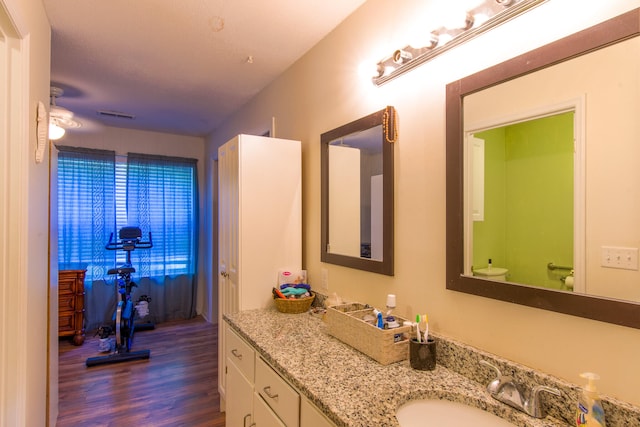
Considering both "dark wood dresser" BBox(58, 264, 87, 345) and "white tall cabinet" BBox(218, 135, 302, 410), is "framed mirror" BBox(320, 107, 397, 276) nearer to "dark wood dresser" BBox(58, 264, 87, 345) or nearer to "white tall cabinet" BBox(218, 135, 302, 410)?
"white tall cabinet" BBox(218, 135, 302, 410)

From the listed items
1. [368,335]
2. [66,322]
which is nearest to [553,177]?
[368,335]

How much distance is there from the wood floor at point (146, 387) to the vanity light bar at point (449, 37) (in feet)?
8.18

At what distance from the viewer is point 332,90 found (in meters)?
2.11

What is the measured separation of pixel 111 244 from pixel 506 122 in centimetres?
415

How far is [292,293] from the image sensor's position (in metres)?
2.12

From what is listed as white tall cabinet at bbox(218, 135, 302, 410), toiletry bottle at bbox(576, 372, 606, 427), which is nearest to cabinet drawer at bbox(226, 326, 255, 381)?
white tall cabinet at bbox(218, 135, 302, 410)

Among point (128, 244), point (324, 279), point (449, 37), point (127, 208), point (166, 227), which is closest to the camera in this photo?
point (449, 37)

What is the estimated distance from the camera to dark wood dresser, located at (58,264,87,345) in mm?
3842

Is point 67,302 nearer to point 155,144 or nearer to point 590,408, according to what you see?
point 155,144

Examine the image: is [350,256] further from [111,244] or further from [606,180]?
[111,244]

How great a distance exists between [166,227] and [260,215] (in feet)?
9.74

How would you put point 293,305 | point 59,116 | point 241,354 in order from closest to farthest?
1. point 241,354
2. point 293,305
3. point 59,116

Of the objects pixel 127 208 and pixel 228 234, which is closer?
pixel 228 234

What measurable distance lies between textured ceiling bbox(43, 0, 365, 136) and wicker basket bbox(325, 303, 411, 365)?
63.3 inches
